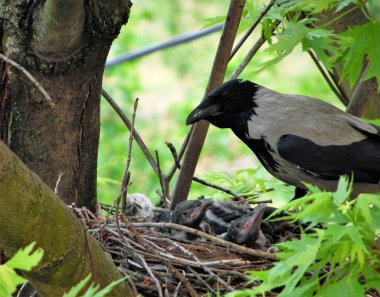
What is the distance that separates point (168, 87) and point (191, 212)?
358 inches

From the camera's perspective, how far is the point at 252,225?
4.14 m

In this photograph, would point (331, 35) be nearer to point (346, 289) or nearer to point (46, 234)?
point (346, 289)

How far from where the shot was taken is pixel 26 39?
3.47 m

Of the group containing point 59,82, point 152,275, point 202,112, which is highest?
point 59,82

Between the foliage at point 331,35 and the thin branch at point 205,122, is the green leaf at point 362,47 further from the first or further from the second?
the thin branch at point 205,122

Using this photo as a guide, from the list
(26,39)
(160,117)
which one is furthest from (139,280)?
(160,117)

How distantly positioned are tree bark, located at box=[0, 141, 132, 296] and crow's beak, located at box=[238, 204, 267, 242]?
1.28 metres

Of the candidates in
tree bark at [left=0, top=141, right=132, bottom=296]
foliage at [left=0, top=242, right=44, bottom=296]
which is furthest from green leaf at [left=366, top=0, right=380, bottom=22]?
foliage at [left=0, top=242, right=44, bottom=296]

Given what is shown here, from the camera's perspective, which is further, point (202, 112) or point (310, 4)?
point (202, 112)

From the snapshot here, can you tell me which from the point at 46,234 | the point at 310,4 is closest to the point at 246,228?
the point at 310,4

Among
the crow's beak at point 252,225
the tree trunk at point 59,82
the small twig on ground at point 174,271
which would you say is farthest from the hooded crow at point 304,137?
the small twig on ground at point 174,271

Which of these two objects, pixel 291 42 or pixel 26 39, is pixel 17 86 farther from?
pixel 291 42

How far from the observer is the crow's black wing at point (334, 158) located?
472 cm

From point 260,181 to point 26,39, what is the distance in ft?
6.29
